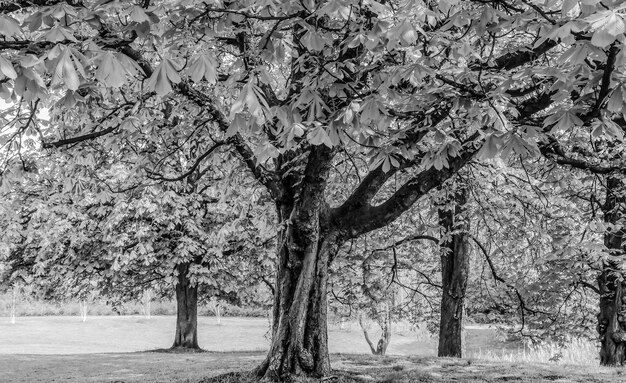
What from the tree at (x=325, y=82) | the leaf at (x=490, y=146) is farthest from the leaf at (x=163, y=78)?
the leaf at (x=490, y=146)

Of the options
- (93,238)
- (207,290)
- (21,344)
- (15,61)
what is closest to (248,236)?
(207,290)

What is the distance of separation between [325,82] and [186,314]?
1410 centimetres

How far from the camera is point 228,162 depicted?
8.16 metres

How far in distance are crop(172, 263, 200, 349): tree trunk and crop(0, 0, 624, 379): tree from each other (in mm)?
8733

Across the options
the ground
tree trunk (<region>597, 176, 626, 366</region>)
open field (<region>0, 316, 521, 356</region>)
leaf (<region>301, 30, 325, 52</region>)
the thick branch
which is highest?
leaf (<region>301, 30, 325, 52</region>)

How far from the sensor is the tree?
3111mm

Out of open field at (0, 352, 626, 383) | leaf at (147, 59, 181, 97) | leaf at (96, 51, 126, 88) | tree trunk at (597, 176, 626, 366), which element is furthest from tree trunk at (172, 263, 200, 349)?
leaf at (96, 51, 126, 88)

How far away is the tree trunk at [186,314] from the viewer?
1655 centimetres

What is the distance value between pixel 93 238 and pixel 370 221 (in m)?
11.1

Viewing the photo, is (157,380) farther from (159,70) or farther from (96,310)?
(96,310)

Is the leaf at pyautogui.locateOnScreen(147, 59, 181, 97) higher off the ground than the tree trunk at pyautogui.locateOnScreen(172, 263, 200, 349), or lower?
higher

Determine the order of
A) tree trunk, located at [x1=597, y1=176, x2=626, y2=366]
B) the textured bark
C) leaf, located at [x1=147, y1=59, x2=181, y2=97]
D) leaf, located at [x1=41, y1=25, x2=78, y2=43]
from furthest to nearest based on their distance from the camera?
1. tree trunk, located at [x1=597, y1=176, x2=626, y2=366]
2. the textured bark
3. leaf, located at [x1=147, y1=59, x2=181, y2=97]
4. leaf, located at [x1=41, y1=25, x2=78, y2=43]

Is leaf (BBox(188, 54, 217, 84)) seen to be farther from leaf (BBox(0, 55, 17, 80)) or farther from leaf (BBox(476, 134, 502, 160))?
leaf (BBox(476, 134, 502, 160))

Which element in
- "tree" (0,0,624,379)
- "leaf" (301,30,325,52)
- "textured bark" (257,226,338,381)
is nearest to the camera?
"tree" (0,0,624,379)
